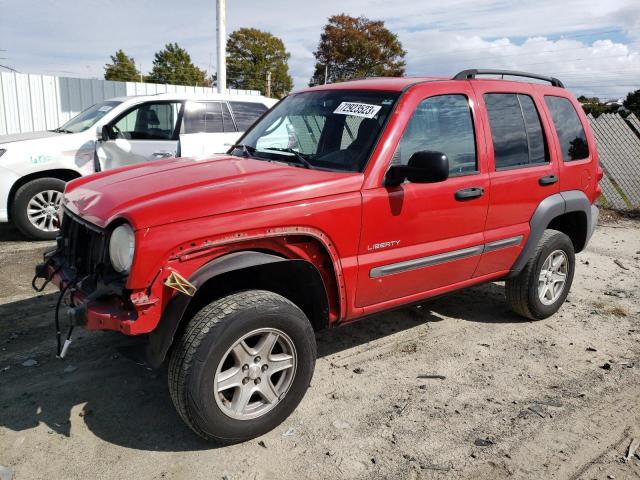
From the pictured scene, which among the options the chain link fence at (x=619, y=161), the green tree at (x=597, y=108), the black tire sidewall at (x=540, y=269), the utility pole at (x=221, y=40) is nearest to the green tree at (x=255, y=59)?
the green tree at (x=597, y=108)

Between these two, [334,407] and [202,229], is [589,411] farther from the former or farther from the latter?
[202,229]

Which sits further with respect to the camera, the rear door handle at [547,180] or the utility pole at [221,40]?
the utility pole at [221,40]

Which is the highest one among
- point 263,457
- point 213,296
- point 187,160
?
point 187,160

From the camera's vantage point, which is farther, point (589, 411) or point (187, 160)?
point (187, 160)

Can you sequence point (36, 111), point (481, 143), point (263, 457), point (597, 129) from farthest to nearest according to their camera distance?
point (36, 111) → point (597, 129) → point (481, 143) → point (263, 457)

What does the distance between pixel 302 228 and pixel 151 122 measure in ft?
17.3

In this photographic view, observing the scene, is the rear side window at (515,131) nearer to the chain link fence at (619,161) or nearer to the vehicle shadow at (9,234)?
the vehicle shadow at (9,234)

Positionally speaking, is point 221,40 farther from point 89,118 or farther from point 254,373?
point 254,373

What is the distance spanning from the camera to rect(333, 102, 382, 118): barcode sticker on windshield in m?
3.47

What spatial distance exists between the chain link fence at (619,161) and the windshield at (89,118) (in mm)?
8786

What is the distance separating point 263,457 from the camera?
9.29 ft

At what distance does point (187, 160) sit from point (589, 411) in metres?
3.11


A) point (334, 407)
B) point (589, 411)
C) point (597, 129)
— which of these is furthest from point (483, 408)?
point (597, 129)

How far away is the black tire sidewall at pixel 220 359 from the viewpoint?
264 cm
